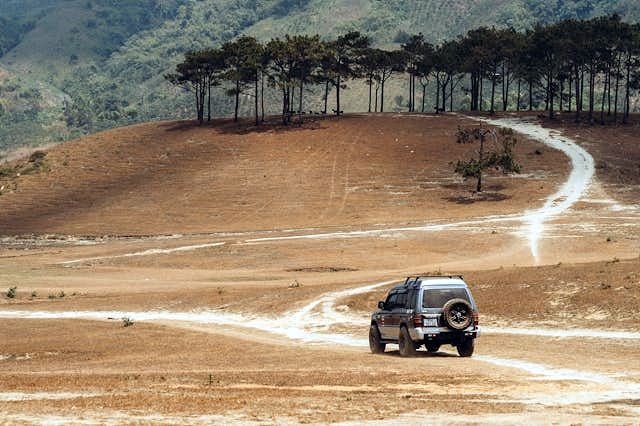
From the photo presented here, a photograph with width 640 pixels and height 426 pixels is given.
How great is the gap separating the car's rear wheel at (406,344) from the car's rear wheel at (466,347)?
56.2 inches

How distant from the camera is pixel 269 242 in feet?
274

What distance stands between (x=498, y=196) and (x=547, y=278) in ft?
211

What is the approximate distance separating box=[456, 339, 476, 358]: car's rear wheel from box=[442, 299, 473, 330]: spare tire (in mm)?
827

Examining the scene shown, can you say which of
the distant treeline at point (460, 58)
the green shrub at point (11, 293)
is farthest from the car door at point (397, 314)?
the distant treeline at point (460, 58)

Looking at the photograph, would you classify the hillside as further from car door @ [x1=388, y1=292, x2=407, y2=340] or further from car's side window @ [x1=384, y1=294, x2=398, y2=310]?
car door @ [x1=388, y1=292, x2=407, y2=340]

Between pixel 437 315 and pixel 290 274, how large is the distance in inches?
1407

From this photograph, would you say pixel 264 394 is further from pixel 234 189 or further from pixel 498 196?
pixel 234 189

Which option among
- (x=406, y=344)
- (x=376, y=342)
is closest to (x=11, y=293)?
(x=376, y=342)

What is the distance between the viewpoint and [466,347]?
31.8 meters

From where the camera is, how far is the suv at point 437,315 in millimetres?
30984

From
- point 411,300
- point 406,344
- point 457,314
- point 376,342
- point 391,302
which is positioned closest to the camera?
point 457,314

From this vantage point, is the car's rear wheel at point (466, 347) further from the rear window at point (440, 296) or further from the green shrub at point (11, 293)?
the green shrub at point (11, 293)

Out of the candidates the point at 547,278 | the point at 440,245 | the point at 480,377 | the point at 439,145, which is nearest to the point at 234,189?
the point at 439,145

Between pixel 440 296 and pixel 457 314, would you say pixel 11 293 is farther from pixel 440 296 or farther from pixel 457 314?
pixel 457 314
